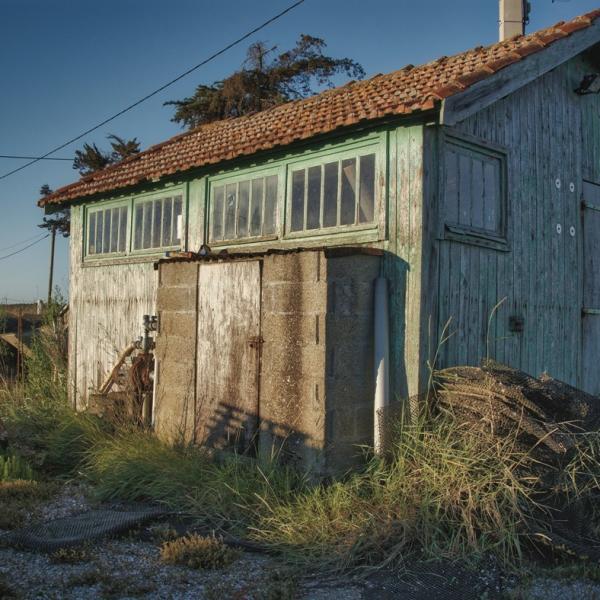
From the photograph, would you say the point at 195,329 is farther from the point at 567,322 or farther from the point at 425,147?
the point at 567,322

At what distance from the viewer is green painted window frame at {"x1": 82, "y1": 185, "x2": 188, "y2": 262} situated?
9.61 meters

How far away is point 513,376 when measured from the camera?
20.4ft

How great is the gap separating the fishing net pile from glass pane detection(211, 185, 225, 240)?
3.96m

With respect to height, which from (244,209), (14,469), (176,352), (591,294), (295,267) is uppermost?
(244,209)

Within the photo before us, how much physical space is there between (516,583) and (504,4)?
25.8 feet

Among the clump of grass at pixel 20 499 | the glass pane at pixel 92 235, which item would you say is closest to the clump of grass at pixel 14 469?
the clump of grass at pixel 20 499

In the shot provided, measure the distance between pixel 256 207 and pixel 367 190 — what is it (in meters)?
1.79

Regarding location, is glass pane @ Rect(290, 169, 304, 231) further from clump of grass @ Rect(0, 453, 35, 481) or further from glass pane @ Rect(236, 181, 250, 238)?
clump of grass @ Rect(0, 453, 35, 481)

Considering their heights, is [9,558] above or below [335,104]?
below

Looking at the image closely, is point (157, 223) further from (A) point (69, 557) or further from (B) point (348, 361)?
(A) point (69, 557)

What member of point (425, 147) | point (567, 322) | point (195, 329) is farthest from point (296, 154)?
point (567, 322)

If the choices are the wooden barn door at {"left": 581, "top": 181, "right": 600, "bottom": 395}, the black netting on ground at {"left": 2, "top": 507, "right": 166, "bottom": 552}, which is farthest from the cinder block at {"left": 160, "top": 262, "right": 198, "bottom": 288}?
the wooden barn door at {"left": 581, "top": 181, "right": 600, "bottom": 395}

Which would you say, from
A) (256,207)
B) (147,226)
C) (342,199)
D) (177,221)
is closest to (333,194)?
(342,199)

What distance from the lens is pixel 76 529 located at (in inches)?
217
